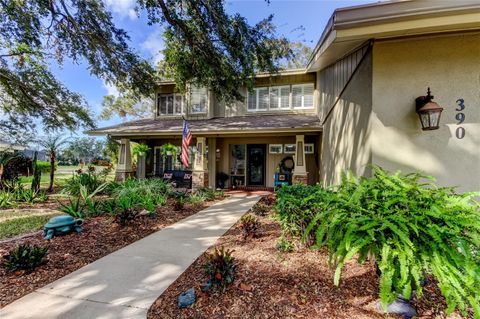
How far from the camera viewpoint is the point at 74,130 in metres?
12.9

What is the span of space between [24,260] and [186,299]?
2658 millimetres

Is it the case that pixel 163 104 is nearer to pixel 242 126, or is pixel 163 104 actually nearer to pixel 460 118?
pixel 242 126

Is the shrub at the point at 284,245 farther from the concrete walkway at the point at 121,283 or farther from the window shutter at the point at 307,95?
the window shutter at the point at 307,95

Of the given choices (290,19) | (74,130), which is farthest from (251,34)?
(74,130)

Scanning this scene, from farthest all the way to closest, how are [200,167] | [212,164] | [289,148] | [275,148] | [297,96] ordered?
[212,164], [275,148], [289,148], [297,96], [200,167]

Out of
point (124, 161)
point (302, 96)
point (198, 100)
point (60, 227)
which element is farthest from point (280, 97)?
point (60, 227)

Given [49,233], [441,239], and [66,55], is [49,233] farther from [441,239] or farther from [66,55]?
[66,55]

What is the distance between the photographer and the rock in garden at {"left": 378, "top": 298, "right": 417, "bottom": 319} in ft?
7.55

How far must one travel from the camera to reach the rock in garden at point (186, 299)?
8.16 ft

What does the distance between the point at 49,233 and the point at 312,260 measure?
501cm

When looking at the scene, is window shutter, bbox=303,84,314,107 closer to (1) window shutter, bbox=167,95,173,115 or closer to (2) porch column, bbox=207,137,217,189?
(2) porch column, bbox=207,137,217,189

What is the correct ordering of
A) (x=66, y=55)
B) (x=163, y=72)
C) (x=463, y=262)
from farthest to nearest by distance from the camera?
(x=163, y=72)
(x=66, y=55)
(x=463, y=262)

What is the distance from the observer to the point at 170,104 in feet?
43.4

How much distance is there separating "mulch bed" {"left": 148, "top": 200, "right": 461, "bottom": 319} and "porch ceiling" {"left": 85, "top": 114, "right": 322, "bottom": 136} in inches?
255
